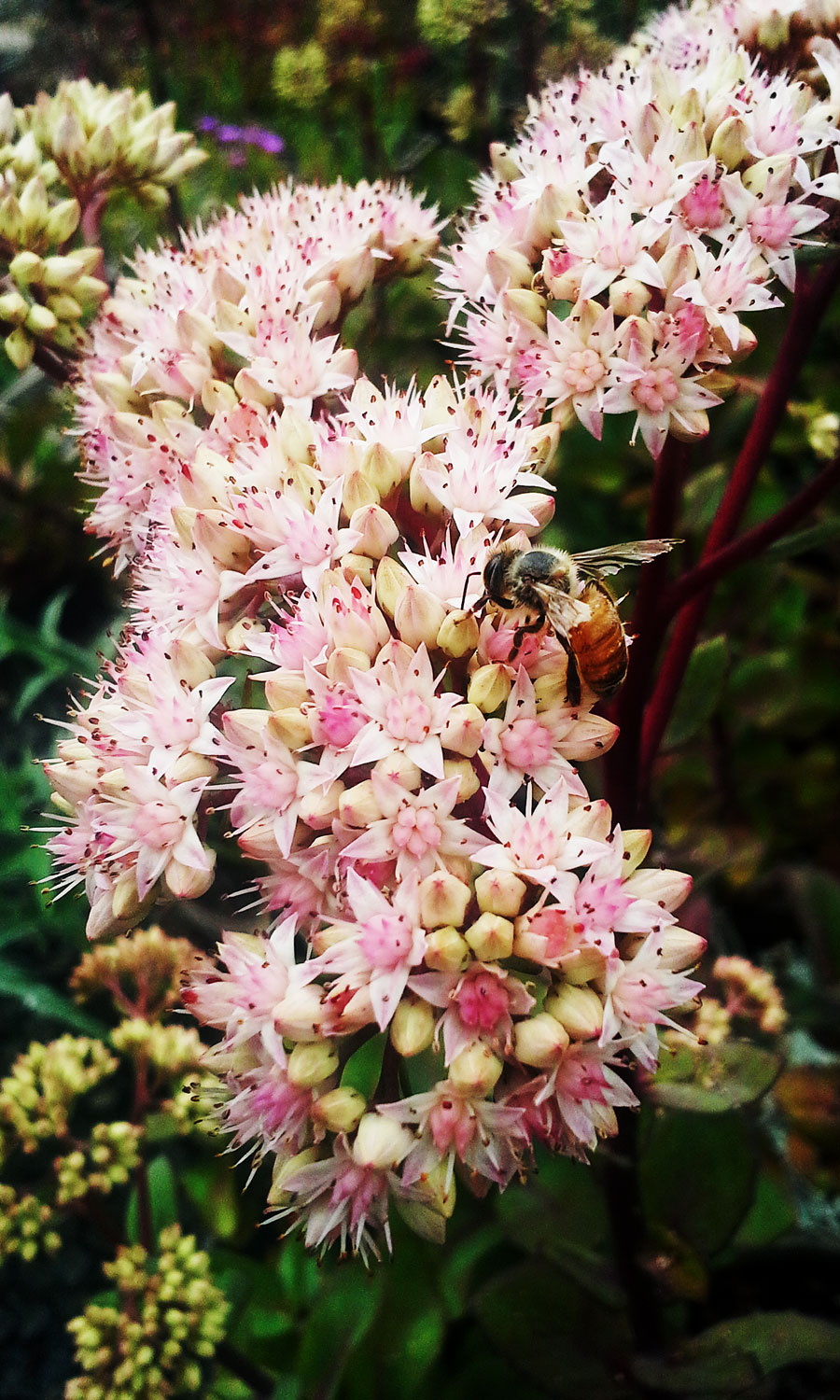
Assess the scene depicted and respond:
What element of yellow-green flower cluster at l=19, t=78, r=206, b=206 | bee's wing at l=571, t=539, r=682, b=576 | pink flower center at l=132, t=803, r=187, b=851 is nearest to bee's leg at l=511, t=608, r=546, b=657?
bee's wing at l=571, t=539, r=682, b=576

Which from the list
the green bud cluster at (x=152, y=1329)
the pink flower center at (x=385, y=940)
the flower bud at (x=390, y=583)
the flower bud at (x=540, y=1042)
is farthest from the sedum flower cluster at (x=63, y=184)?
the green bud cluster at (x=152, y=1329)

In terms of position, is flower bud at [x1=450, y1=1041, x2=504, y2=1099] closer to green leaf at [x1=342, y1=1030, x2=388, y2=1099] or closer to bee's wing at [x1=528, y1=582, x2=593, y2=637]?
green leaf at [x1=342, y1=1030, x2=388, y2=1099]

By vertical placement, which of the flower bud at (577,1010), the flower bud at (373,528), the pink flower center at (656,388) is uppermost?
the pink flower center at (656,388)

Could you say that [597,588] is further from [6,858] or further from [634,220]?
[6,858]

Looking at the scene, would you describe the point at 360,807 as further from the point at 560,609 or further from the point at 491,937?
the point at 560,609

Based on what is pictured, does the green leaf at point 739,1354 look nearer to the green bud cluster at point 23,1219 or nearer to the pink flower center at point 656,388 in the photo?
the green bud cluster at point 23,1219

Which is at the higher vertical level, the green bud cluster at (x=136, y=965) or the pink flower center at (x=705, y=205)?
the pink flower center at (x=705, y=205)

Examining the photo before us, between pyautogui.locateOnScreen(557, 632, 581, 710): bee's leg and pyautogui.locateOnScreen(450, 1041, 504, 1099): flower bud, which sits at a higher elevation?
pyautogui.locateOnScreen(557, 632, 581, 710): bee's leg
